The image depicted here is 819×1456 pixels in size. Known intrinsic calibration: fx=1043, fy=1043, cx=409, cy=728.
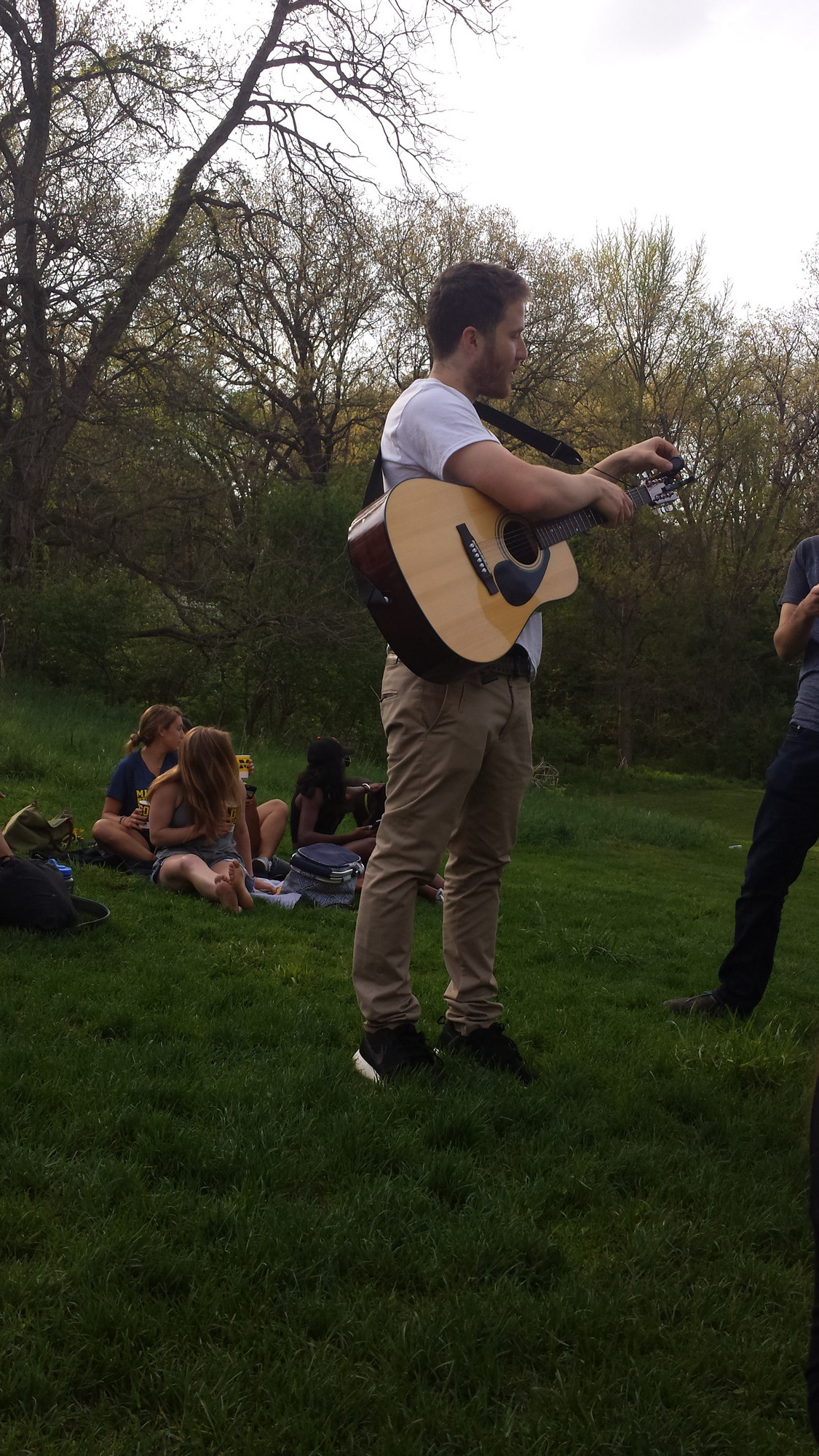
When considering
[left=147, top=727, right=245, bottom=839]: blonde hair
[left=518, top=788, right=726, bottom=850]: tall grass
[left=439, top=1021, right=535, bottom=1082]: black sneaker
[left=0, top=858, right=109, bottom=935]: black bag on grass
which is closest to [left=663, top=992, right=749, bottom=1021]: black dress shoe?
[left=439, top=1021, right=535, bottom=1082]: black sneaker

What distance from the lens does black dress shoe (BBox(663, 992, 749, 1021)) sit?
423cm

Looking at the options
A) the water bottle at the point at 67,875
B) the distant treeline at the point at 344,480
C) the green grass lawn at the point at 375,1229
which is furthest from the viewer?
the distant treeline at the point at 344,480

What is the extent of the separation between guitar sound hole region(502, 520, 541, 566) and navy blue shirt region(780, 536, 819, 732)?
124 cm

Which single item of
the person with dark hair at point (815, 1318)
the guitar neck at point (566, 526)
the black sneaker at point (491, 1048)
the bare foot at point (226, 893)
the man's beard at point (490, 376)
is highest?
the man's beard at point (490, 376)

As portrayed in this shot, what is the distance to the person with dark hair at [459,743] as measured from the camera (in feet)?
10.1

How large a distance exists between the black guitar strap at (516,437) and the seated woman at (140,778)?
12.2 feet

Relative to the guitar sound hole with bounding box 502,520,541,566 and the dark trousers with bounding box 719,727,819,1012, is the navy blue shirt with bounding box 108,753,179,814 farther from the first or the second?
the guitar sound hole with bounding box 502,520,541,566

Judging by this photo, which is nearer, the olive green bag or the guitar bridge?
the guitar bridge

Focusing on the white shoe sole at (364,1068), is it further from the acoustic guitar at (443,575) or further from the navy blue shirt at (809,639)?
the navy blue shirt at (809,639)

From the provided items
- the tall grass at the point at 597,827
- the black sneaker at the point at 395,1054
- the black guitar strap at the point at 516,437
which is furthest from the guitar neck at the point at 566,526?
the tall grass at the point at 597,827

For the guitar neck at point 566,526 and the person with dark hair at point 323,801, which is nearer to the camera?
the guitar neck at point 566,526

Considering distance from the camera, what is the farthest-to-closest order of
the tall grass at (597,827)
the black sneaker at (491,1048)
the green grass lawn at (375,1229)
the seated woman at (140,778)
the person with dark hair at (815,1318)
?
the tall grass at (597,827)
the seated woman at (140,778)
the black sneaker at (491,1048)
the green grass lawn at (375,1229)
the person with dark hair at (815,1318)

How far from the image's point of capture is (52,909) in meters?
4.61

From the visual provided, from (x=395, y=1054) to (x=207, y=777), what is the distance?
3167mm
